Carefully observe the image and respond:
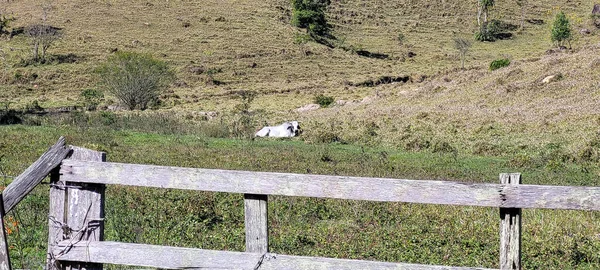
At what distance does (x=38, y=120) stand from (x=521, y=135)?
18395mm

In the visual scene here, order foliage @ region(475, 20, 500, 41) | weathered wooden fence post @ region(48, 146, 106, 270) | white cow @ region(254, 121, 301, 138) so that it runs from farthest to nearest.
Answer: foliage @ region(475, 20, 500, 41), white cow @ region(254, 121, 301, 138), weathered wooden fence post @ region(48, 146, 106, 270)

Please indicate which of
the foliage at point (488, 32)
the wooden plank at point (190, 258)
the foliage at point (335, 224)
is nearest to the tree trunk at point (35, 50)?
the foliage at point (335, 224)

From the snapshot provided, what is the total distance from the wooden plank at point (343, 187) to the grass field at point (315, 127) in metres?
1.70

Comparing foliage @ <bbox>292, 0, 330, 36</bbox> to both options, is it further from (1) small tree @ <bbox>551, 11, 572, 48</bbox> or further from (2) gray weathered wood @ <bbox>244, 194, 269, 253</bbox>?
(2) gray weathered wood @ <bbox>244, 194, 269, 253</bbox>

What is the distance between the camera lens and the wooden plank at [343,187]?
12.9 ft

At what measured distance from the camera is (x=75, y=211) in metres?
4.38

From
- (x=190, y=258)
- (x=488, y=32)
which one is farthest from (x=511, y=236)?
(x=488, y=32)

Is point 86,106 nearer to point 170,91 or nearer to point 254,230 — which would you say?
point 170,91

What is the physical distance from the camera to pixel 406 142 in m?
22.8

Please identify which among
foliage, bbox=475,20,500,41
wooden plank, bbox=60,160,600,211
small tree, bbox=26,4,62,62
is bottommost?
wooden plank, bbox=60,160,600,211

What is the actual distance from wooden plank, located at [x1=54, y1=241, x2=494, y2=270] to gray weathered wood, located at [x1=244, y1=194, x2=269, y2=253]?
0.08 m

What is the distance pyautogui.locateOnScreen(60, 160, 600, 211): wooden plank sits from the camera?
3.92m

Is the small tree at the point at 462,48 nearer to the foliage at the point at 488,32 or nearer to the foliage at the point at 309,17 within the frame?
the foliage at the point at 488,32

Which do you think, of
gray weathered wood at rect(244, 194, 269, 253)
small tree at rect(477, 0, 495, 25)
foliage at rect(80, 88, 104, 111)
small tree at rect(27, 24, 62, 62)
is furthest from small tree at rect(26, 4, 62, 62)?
gray weathered wood at rect(244, 194, 269, 253)
